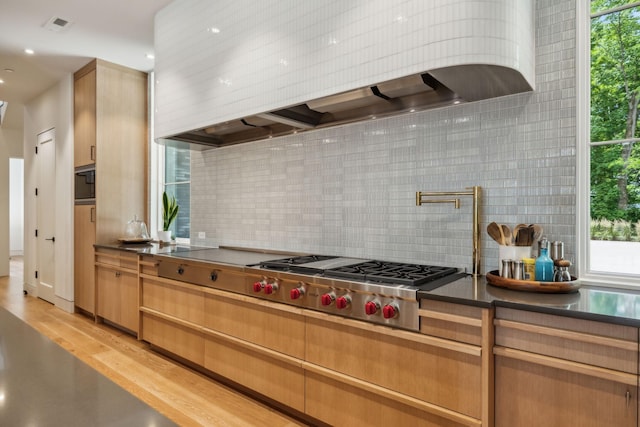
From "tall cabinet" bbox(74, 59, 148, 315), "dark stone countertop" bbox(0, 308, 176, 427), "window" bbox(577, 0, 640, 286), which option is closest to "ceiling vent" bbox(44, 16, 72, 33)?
"tall cabinet" bbox(74, 59, 148, 315)

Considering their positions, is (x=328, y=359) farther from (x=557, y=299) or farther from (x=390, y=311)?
(x=557, y=299)

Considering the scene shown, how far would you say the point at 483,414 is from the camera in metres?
1.55

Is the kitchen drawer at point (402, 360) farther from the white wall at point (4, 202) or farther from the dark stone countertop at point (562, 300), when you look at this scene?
the white wall at point (4, 202)

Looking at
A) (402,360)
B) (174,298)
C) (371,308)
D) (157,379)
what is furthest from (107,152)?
(402,360)

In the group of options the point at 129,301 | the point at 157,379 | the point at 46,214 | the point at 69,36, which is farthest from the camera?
the point at 46,214

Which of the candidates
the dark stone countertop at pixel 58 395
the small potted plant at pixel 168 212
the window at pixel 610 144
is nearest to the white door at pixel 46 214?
the small potted plant at pixel 168 212

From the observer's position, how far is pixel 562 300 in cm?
155

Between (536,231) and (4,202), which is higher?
(4,202)

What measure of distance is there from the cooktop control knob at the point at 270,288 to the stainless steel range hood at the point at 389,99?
3.58ft

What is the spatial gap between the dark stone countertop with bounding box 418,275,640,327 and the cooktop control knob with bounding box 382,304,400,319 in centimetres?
13

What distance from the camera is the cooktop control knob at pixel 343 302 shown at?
193cm

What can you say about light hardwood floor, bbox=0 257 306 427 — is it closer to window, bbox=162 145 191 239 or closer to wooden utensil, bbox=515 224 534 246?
window, bbox=162 145 191 239

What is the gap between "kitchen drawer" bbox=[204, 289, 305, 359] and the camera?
2.21 m

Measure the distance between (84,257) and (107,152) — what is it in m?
1.24
